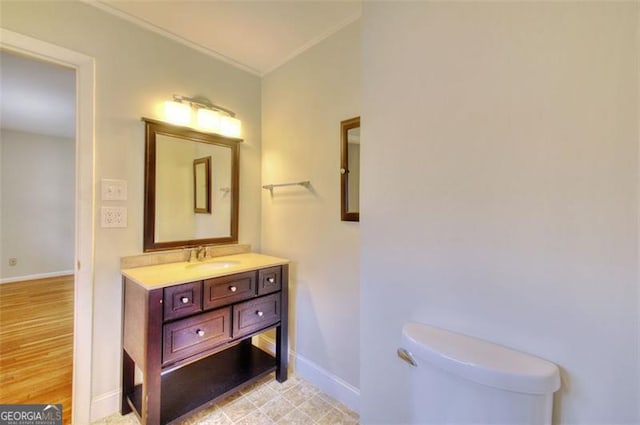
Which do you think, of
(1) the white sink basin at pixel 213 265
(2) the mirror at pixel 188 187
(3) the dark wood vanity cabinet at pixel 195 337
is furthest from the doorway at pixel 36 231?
(1) the white sink basin at pixel 213 265

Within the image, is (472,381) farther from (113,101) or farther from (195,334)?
(113,101)

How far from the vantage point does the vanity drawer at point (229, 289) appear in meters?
1.49

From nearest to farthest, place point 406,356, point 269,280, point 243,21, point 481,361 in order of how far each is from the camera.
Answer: point 481,361 < point 406,356 < point 243,21 < point 269,280

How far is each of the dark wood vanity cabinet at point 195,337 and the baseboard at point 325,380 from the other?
0.15 m

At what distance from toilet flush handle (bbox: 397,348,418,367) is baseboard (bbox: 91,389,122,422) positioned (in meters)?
1.71

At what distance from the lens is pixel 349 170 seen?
167 centimetres

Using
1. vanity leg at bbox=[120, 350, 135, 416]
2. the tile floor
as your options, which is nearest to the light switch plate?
vanity leg at bbox=[120, 350, 135, 416]

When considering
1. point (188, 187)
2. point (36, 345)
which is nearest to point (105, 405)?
point (188, 187)

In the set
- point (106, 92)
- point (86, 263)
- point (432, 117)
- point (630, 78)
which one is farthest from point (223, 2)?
point (630, 78)

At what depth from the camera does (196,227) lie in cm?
196

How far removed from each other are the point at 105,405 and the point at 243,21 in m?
2.39

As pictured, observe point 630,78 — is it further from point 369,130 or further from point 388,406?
point 388,406

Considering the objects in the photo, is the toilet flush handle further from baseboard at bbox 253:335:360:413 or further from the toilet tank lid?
baseboard at bbox 253:335:360:413

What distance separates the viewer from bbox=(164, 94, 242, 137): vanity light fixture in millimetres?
1784
